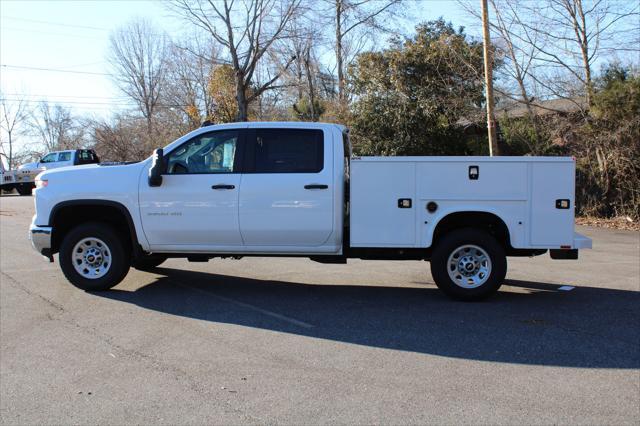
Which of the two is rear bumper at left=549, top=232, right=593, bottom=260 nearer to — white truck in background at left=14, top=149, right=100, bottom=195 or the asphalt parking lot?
the asphalt parking lot

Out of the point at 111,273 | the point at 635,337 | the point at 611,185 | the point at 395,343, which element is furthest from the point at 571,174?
the point at 611,185

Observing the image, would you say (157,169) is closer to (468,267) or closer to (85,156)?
(468,267)

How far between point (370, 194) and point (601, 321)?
287cm

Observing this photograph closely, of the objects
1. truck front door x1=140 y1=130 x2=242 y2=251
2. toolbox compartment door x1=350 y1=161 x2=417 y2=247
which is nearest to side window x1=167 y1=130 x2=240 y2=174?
truck front door x1=140 y1=130 x2=242 y2=251

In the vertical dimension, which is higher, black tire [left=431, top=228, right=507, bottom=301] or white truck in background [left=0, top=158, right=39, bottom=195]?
white truck in background [left=0, top=158, right=39, bottom=195]

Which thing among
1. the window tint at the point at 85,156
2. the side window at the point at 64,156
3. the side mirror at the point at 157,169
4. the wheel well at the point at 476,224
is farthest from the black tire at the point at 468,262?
the side window at the point at 64,156

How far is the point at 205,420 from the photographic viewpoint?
12.3ft

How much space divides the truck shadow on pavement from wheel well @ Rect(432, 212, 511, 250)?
0.79m

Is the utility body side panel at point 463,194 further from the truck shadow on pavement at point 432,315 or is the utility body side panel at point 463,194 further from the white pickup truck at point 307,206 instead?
the truck shadow on pavement at point 432,315

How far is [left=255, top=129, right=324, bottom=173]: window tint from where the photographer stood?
6.95 meters

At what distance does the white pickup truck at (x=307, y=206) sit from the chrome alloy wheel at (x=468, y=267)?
1 centimetres

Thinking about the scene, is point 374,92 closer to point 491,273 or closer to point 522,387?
point 491,273

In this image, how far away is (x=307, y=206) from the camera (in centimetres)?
682

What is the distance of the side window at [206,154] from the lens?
23.1ft
